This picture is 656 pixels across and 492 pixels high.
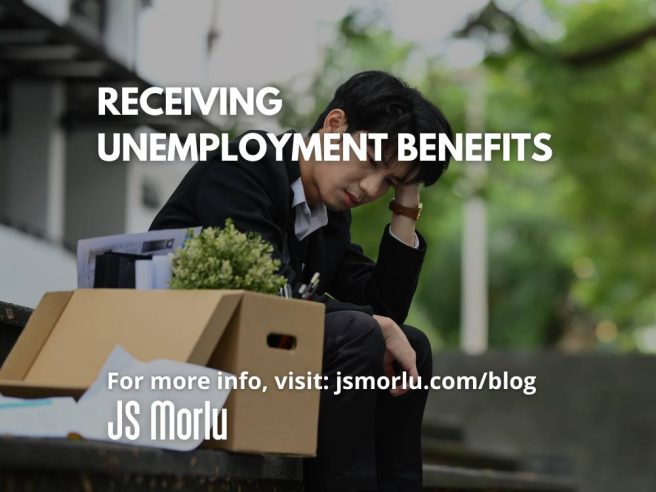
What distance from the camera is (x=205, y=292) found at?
3.15 meters

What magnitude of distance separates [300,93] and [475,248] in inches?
843

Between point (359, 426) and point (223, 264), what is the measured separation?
21.4 inches

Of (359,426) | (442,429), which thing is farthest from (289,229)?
(442,429)

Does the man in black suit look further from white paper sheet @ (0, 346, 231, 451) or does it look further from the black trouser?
white paper sheet @ (0, 346, 231, 451)

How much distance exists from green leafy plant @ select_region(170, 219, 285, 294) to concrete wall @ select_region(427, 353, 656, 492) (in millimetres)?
6761

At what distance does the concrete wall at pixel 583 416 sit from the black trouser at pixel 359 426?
6.34 meters

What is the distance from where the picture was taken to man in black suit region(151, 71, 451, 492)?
344cm

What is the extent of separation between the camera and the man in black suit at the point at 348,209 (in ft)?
11.3

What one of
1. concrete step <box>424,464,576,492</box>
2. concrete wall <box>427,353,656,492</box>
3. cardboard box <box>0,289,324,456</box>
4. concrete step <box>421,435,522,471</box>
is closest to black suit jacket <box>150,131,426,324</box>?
cardboard box <box>0,289,324,456</box>

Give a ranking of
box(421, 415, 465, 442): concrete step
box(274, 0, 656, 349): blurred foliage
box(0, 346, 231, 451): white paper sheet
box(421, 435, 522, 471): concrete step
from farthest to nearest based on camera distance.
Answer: box(274, 0, 656, 349): blurred foliage < box(421, 415, 465, 442): concrete step < box(421, 435, 522, 471): concrete step < box(0, 346, 231, 451): white paper sheet

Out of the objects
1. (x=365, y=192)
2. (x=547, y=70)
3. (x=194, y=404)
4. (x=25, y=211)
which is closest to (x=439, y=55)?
(x=547, y=70)

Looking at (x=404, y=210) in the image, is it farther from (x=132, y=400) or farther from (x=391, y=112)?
(x=132, y=400)

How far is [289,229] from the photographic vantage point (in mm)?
3766

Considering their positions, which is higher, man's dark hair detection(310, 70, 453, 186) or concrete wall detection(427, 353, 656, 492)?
concrete wall detection(427, 353, 656, 492)
